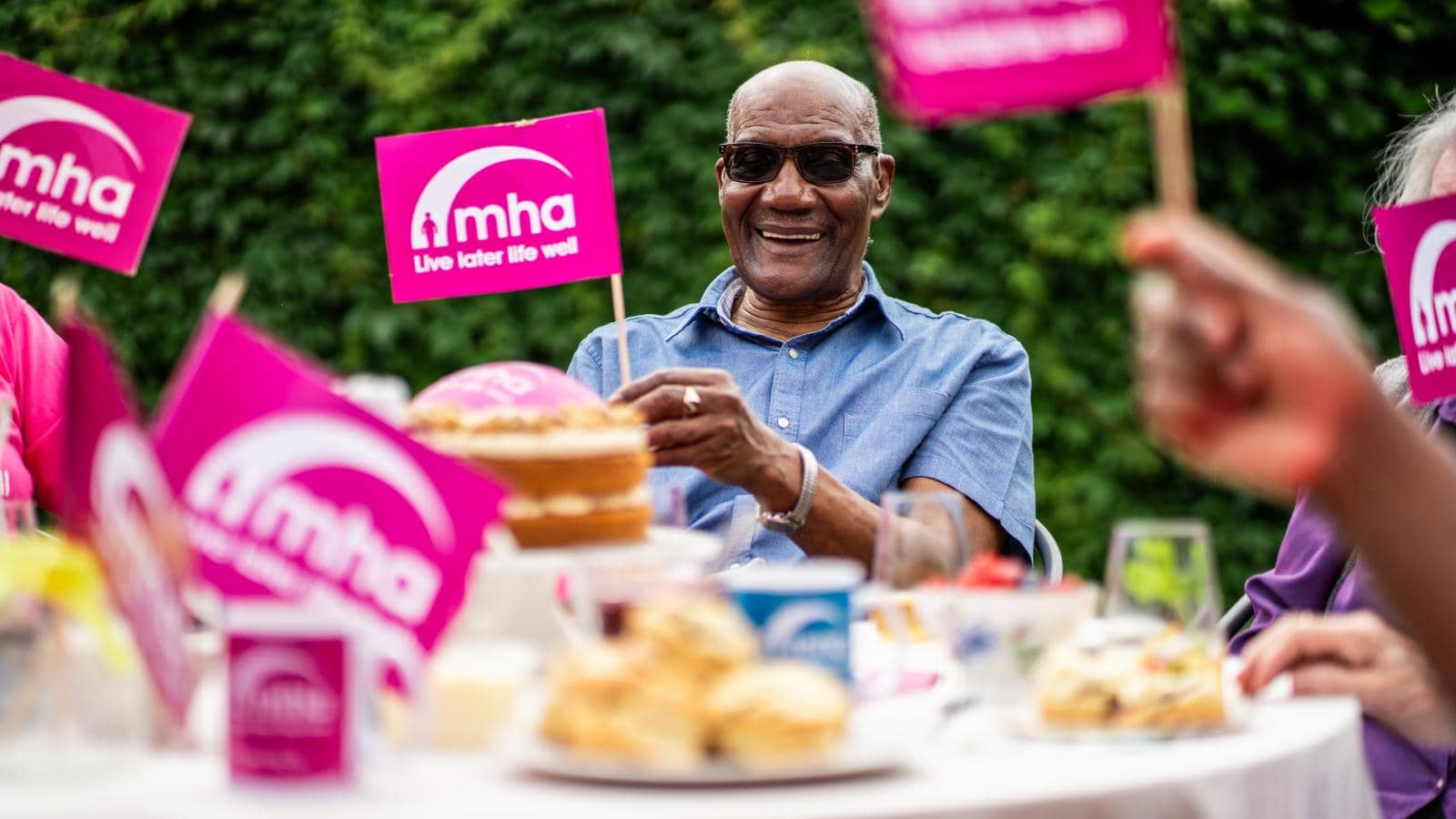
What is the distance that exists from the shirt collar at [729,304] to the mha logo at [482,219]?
760mm

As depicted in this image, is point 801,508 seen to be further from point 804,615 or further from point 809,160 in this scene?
point 804,615

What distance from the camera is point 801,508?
3.06m

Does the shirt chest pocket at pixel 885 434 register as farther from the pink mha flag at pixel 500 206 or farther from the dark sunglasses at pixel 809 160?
the pink mha flag at pixel 500 206

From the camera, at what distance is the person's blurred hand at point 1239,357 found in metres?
1.32

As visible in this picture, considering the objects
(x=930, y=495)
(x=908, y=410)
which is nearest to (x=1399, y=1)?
(x=908, y=410)

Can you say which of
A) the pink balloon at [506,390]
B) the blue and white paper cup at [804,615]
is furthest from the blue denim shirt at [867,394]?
the blue and white paper cup at [804,615]

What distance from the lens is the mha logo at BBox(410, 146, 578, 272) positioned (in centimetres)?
316

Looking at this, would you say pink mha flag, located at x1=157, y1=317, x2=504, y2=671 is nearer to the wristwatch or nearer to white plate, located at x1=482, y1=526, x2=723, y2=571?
white plate, located at x1=482, y1=526, x2=723, y2=571

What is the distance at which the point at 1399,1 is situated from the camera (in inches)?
222

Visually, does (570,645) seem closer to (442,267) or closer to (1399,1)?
(442,267)

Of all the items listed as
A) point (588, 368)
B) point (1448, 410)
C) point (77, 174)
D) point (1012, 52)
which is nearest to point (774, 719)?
point (1012, 52)

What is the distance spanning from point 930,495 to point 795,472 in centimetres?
99

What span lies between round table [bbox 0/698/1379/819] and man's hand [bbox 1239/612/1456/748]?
0.25m

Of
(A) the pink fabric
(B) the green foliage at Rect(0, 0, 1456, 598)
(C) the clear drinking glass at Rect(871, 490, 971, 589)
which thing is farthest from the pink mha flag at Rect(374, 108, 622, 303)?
(B) the green foliage at Rect(0, 0, 1456, 598)
